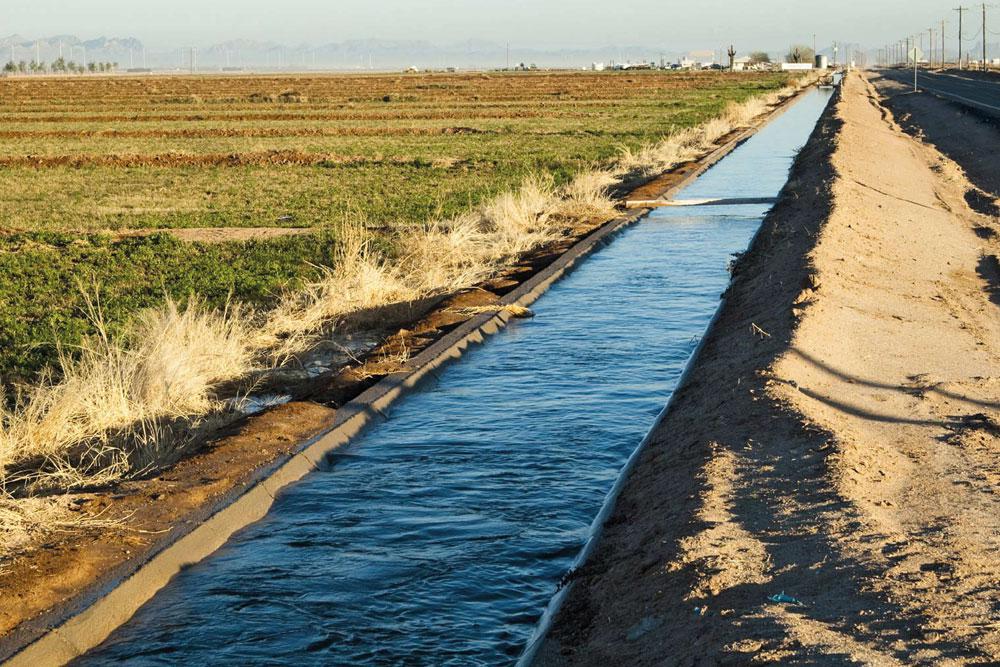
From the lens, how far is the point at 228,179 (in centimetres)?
2989

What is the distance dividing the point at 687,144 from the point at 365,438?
31.1m

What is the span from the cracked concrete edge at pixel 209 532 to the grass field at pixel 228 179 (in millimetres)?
2486

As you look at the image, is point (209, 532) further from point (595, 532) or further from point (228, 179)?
point (228, 179)

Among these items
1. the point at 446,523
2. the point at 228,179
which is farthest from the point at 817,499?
the point at 228,179

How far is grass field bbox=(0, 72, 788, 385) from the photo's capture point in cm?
1474

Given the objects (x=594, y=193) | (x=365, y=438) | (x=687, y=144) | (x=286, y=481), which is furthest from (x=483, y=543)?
(x=687, y=144)

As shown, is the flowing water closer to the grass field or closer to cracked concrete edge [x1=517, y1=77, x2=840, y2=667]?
cracked concrete edge [x1=517, y1=77, x2=840, y2=667]

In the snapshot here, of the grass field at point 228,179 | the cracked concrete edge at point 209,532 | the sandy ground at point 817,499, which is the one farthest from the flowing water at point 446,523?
the grass field at point 228,179

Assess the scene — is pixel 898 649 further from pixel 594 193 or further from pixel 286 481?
pixel 594 193

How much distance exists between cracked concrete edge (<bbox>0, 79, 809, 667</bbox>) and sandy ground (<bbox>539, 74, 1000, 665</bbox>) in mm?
2066

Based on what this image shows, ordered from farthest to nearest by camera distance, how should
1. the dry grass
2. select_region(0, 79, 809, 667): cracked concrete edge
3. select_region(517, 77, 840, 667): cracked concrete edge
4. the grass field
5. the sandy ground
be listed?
the grass field, the dry grass, select_region(0, 79, 809, 667): cracked concrete edge, select_region(517, 77, 840, 667): cracked concrete edge, the sandy ground

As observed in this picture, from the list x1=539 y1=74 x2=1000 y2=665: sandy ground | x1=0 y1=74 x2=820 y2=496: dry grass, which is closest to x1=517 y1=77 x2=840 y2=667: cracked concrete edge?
x1=539 y1=74 x2=1000 y2=665: sandy ground

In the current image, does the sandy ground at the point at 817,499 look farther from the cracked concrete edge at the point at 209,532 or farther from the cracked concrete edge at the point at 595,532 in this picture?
the cracked concrete edge at the point at 209,532

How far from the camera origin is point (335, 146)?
39.5 meters
